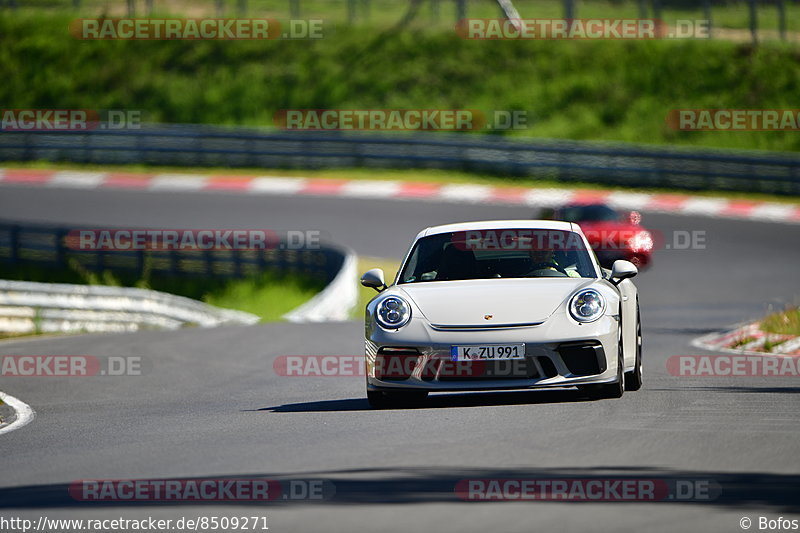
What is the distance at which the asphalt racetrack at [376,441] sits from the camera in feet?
19.2

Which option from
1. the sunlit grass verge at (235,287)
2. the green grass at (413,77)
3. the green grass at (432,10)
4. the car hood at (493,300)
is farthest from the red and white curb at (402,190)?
the car hood at (493,300)

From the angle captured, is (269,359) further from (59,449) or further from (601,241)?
(601,241)

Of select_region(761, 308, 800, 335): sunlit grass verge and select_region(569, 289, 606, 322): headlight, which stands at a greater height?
select_region(569, 289, 606, 322): headlight

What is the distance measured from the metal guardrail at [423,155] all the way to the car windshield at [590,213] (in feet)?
29.1

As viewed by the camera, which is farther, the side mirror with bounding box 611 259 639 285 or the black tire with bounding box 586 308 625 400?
the side mirror with bounding box 611 259 639 285

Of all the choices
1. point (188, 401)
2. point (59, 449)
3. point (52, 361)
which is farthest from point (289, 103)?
point (59, 449)

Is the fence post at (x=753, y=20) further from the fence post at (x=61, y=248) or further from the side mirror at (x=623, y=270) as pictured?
the side mirror at (x=623, y=270)

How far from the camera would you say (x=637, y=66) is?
4006 centimetres

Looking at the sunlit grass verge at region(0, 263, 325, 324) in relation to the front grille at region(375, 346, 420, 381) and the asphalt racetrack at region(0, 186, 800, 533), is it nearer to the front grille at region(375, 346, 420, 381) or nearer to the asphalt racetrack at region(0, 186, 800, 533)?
the asphalt racetrack at region(0, 186, 800, 533)

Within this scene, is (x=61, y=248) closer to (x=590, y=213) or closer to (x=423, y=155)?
(x=590, y=213)

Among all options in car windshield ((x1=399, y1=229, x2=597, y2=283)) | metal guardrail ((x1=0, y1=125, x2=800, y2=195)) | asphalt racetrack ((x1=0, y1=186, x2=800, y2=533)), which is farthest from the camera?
metal guardrail ((x1=0, y1=125, x2=800, y2=195))

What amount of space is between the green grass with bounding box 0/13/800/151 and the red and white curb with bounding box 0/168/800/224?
6.57 metres

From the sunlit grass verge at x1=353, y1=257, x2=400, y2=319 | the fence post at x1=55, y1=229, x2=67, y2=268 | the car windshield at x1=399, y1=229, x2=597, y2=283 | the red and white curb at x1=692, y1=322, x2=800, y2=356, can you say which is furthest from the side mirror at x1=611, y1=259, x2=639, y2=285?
the fence post at x1=55, y1=229, x2=67, y2=268

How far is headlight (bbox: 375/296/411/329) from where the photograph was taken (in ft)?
30.2
